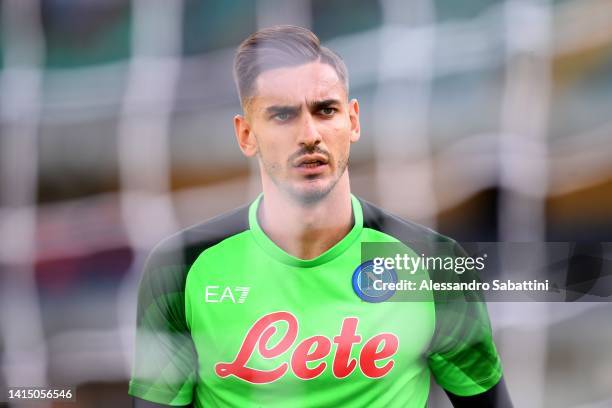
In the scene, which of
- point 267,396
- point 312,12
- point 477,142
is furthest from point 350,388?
point 312,12

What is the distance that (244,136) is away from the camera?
5.40 feet

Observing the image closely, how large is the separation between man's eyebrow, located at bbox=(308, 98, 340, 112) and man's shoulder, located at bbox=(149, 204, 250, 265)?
31cm

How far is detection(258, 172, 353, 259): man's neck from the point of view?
1.66m

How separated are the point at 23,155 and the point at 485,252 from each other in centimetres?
116

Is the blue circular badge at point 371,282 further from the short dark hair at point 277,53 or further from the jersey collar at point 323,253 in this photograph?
the short dark hair at point 277,53

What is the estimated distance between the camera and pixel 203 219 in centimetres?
167

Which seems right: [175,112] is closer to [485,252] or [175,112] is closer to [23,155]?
[23,155]

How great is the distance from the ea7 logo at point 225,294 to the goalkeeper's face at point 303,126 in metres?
0.27

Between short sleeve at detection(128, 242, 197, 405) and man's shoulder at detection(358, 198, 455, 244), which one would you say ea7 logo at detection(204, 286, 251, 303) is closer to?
short sleeve at detection(128, 242, 197, 405)

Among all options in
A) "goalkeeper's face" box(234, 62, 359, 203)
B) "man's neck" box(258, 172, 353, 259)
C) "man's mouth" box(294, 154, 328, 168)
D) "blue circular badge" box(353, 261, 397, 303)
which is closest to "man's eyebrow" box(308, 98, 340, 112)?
"goalkeeper's face" box(234, 62, 359, 203)

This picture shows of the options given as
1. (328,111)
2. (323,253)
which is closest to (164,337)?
(323,253)

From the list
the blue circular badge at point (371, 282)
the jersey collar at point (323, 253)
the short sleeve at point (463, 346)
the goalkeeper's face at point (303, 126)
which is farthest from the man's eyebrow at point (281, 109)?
the short sleeve at point (463, 346)

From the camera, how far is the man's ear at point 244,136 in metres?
1.64

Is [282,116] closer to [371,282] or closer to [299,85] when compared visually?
[299,85]
